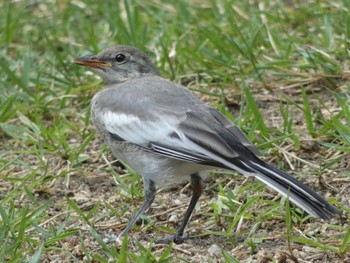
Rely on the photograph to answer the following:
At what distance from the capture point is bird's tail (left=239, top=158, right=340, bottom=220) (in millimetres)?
5043

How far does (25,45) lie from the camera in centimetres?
902

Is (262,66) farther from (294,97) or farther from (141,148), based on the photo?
(141,148)

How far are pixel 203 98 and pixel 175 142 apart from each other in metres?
2.12

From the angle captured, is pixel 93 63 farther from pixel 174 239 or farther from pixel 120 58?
pixel 174 239

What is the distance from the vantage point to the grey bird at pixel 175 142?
5129 mm

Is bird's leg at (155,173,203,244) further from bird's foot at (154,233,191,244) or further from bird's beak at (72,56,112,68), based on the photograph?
bird's beak at (72,56,112,68)

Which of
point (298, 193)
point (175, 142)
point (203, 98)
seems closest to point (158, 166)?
point (175, 142)

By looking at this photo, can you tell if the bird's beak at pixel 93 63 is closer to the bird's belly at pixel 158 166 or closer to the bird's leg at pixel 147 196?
the bird's belly at pixel 158 166

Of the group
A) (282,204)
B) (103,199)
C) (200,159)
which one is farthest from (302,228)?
(103,199)

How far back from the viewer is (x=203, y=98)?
7.46m

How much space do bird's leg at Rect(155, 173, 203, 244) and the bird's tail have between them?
67 cm

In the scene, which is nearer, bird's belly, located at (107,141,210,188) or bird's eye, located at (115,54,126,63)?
bird's belly, located at (107,141,210,188)

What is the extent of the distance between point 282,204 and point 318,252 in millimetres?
651

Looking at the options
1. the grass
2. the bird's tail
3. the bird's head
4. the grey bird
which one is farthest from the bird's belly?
the bird's head
